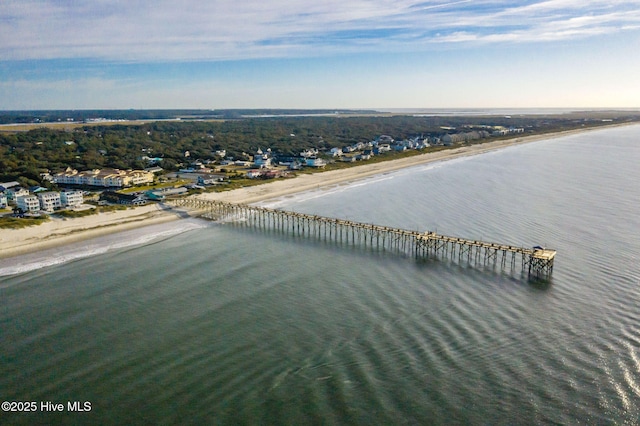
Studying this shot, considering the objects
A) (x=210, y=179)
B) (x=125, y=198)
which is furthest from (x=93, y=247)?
(x=210, y=179)

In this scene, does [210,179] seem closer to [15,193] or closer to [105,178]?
[105,178]

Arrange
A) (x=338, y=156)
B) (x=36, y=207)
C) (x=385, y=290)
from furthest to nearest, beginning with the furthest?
(x=338, y=156) → (x=36, y=207) → (x=385, y=290)

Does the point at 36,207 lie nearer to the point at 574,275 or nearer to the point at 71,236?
the point at 71,236

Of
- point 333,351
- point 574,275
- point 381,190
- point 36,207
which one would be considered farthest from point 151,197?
point 574,275

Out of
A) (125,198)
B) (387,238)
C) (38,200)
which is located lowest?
(387,238)

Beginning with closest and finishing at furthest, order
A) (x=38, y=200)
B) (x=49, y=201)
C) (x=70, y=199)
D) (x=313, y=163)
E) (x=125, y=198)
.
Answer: (x=38, y=200)
(x=49, y=201)
(x=70, y=199)
(x=125, y=198)
(x=313, y=163)

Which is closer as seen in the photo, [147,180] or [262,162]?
[147,180]

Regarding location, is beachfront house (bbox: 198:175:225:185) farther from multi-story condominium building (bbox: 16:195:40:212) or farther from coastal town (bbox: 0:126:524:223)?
multi-story condominium building (bbox: 16:195:40:212)
